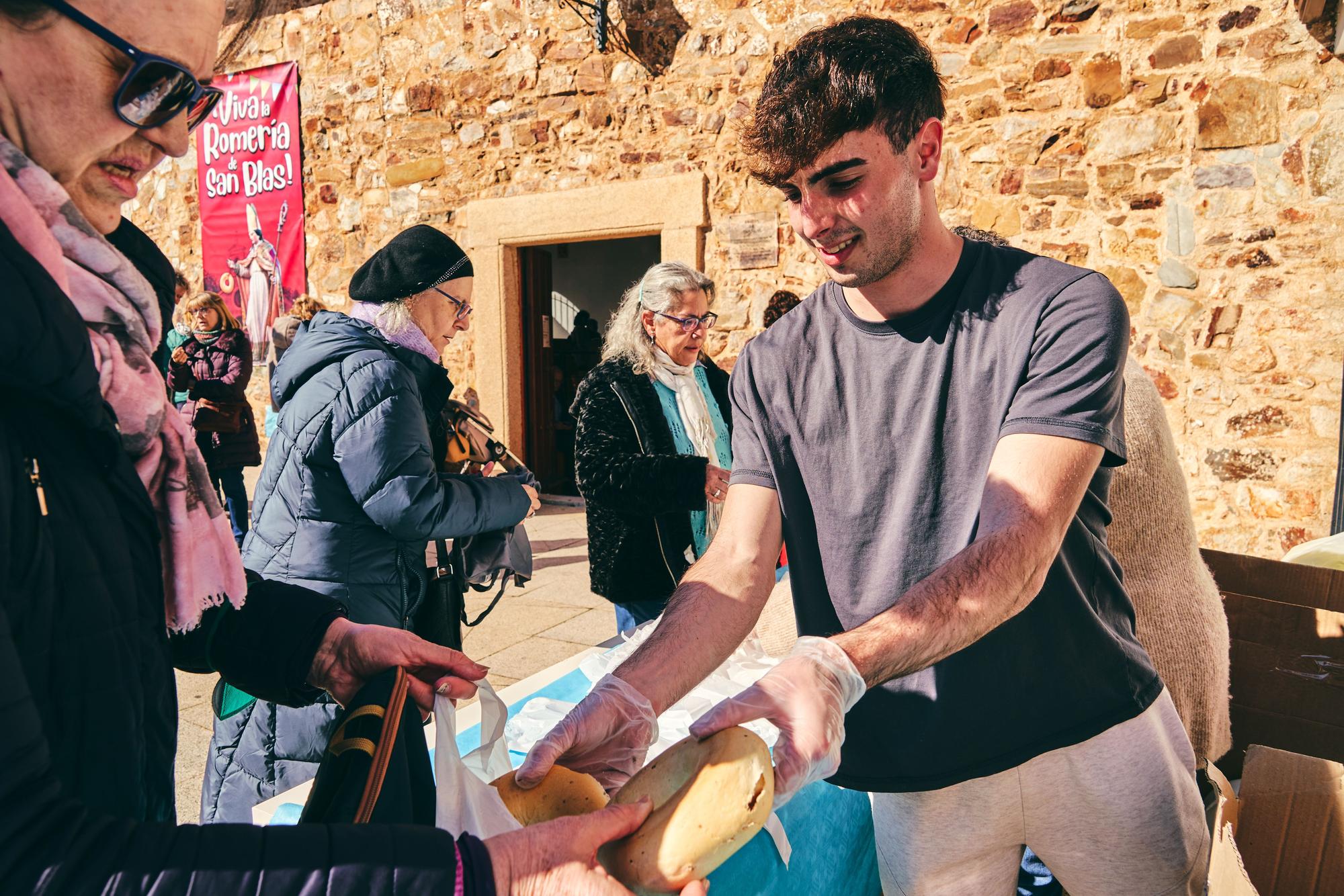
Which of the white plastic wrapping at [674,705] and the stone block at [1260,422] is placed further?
the stone block at [1260,422]

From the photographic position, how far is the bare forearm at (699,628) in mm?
1391

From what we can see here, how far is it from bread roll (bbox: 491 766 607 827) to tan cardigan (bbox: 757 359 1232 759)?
2.89 ft

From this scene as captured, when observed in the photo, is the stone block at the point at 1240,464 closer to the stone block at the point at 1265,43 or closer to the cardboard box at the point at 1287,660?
the stone block at the point at 1265,43

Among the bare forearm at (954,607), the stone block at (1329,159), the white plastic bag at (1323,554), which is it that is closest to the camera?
the bare forearm at (954,607)

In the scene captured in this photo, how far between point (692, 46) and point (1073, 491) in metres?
5.86

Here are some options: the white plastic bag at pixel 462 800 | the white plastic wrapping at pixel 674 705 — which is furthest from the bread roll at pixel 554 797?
the white plastic wrapping at pixel 674 705

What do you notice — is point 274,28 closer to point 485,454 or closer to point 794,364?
point 485,454

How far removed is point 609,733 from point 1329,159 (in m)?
5.18

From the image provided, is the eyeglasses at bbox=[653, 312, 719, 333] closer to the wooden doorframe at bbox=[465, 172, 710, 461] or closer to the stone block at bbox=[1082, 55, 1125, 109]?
the wooden doorframe at bbox=[465, 172, 710, 461]

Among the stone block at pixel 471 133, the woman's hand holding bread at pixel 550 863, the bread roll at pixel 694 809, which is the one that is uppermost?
the stone block at pixel 471 133

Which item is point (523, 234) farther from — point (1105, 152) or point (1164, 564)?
point (1164, 564)

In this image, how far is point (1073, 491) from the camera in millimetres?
1325

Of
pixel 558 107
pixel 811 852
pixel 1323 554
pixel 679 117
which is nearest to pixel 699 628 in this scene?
pixel 811 852

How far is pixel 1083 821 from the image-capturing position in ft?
4.77
